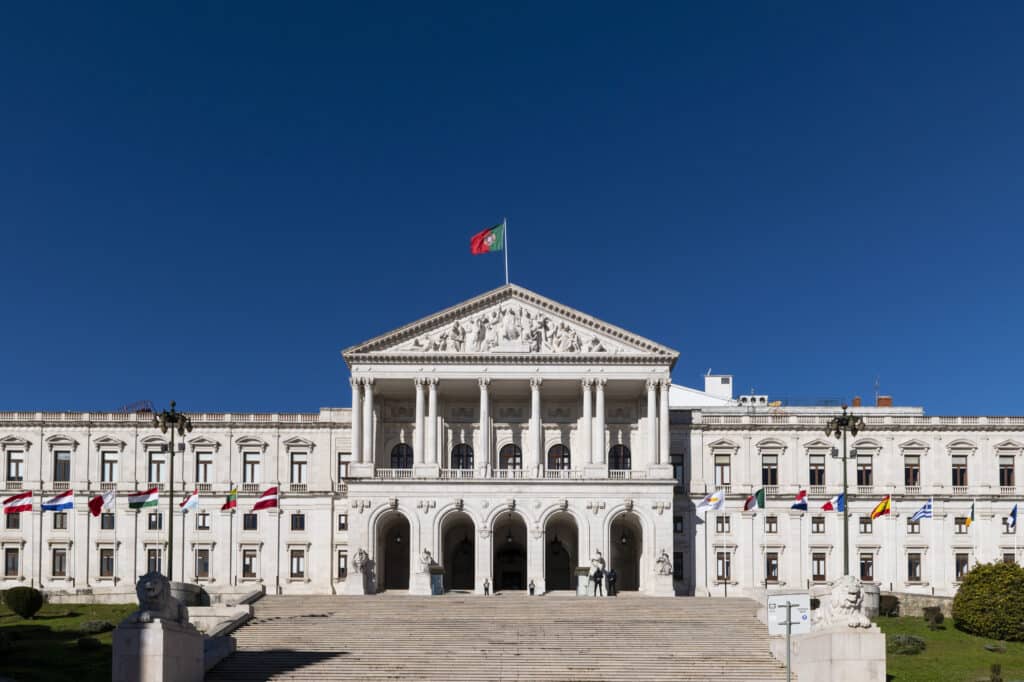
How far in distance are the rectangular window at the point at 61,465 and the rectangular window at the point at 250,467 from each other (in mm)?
10491

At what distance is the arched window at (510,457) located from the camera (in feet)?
243

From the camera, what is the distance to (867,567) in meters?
72.9

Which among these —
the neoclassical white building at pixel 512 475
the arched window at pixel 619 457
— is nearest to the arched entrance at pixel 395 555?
the neoclassical white building at pixel 512 475

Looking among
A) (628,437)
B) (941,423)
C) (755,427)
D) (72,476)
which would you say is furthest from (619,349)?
(72,476)

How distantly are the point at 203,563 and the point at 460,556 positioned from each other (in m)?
15.6

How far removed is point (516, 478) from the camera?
69125 mm

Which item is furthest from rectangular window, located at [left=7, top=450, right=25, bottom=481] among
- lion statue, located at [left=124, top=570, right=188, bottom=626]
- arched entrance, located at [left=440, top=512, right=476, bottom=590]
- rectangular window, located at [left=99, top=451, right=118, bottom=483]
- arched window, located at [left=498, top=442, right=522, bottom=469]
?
lion statue, located at [left=124, top=570, right=188, bottom=626]

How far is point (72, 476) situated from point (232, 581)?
11717 mm

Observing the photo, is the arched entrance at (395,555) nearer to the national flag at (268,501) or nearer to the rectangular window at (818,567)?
the national flag at (268,501)

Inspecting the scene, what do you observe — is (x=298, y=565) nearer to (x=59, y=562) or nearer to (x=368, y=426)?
(x=368, y=426)

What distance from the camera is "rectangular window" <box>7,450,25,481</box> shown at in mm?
73938

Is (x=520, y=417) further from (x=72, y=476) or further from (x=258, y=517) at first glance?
Answer: (x=72, y=476)

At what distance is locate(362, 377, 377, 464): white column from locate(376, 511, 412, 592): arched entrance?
4.29 metres

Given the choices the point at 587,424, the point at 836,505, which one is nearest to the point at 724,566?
the point at 836,505
